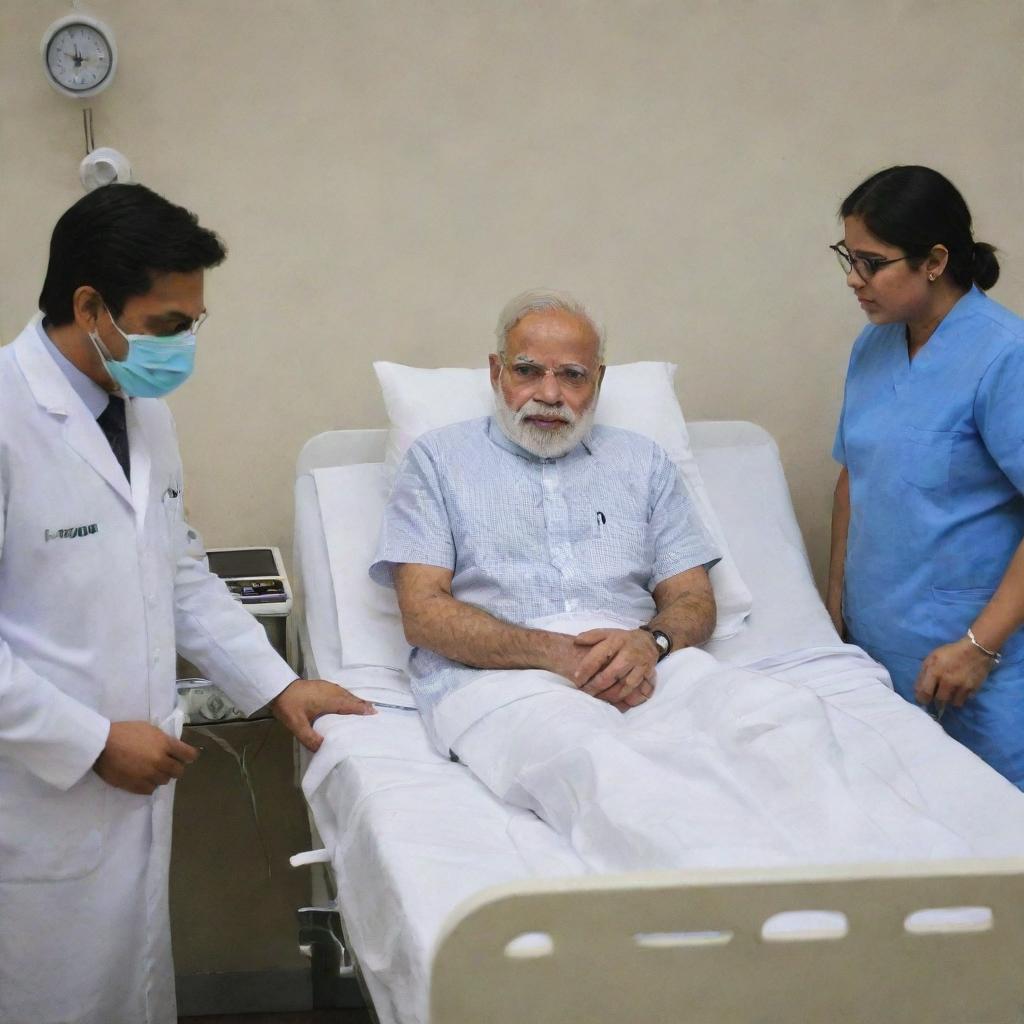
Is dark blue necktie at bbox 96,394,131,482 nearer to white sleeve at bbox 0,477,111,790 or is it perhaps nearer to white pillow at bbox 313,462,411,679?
white sleeve at bbox 0,477,111,790

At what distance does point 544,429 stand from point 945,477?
0.69 m

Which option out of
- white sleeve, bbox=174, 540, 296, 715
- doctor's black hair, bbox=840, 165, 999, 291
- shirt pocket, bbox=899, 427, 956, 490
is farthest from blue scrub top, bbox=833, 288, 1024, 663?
white sleeve, bbox=174, 540, 296, 715

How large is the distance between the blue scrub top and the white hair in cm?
52

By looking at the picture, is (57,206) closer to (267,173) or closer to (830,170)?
(267,173)

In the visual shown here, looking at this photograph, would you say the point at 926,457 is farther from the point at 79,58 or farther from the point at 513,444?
the point at 79,58

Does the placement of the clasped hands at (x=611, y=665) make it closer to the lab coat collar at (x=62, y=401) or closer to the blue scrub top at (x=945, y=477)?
the blue scrub top at (x=945, y=477)

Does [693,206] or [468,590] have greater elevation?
[693,206]

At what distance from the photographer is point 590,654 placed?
77.4 inches

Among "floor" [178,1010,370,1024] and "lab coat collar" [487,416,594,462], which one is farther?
"floor" [178,1010,370,1024]

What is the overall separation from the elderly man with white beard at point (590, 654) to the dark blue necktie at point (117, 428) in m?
0.54

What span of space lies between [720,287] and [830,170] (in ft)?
1.14

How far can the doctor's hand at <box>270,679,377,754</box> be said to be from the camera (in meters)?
1.98

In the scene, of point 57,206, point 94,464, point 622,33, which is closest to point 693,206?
point 622,33

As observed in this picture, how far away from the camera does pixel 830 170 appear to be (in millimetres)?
2725
